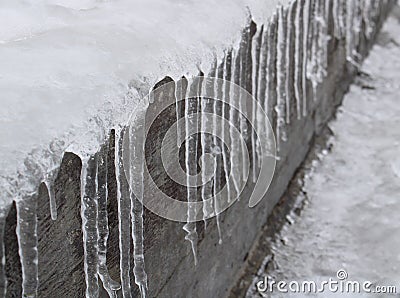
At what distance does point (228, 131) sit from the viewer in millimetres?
2820

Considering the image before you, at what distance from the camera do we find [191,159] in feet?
8.29

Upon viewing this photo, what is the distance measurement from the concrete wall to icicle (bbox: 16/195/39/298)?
18 millimetres

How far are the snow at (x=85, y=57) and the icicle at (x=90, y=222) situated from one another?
64 mm

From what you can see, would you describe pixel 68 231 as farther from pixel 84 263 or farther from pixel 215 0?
pixel 215 0

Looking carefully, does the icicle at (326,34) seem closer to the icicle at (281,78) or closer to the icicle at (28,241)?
the icicle at (281,78)

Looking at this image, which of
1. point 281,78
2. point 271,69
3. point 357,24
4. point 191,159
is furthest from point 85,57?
point 357,24

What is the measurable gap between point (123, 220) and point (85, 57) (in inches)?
20.3

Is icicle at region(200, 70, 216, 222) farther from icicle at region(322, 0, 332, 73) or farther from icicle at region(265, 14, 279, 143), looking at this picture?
icicle at region(322, 0, 332, 73)

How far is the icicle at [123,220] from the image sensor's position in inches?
79.7

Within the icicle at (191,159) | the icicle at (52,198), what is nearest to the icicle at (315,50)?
the icicle at (191,159)

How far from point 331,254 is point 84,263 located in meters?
1.81

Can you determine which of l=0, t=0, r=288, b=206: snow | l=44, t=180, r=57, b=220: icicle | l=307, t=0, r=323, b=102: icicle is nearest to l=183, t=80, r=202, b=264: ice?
l=0, t=0, r=288, b=206: snow

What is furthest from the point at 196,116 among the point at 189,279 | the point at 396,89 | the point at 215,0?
the point at 396,89

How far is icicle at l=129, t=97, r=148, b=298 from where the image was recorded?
6.82 feet
